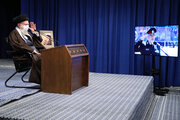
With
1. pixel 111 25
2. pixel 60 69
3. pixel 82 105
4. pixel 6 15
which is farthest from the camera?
pixel 6 15

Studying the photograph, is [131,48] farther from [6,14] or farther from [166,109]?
[6,14]

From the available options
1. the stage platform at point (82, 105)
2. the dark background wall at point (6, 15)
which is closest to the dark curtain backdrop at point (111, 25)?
the stage platform at point (82, 105)

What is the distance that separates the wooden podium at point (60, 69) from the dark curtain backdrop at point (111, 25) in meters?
2.56

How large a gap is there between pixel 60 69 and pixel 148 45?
233 cm

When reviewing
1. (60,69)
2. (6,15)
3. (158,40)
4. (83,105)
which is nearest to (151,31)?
(158,40)

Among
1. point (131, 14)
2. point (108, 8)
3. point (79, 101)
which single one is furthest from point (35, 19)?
point (79, 101)

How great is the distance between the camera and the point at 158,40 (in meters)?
4.39

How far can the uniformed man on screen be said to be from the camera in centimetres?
439

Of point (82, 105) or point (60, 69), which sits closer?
point (82, 105)

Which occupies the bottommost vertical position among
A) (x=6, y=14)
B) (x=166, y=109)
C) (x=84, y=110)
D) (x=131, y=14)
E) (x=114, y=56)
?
(x=166, y=109)

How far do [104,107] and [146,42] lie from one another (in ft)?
8.36

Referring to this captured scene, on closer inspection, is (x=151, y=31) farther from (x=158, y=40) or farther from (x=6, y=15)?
(x=6, y=15)

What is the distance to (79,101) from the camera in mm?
2486

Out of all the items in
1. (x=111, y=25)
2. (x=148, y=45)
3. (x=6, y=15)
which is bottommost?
(x=148, y=45)
